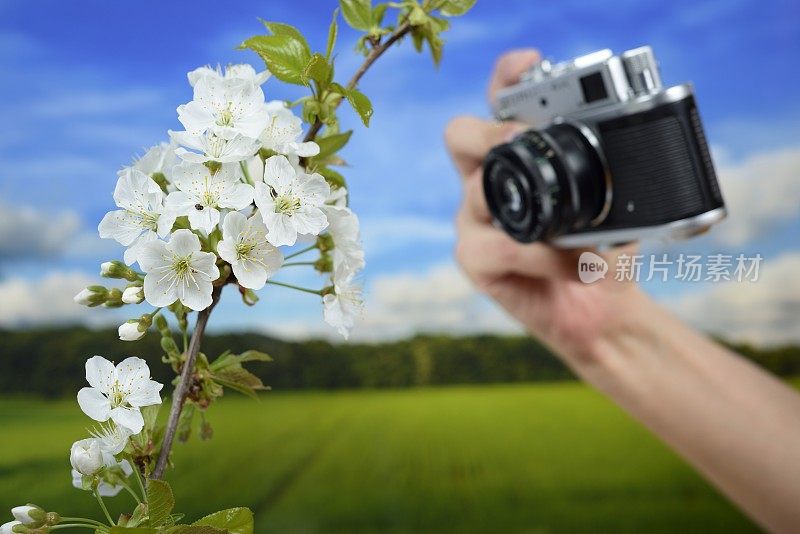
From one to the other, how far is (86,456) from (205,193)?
0.10 metres

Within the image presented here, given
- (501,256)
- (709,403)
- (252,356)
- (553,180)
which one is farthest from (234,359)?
(709,403)

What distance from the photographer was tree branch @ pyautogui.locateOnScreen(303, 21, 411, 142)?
1.04ft

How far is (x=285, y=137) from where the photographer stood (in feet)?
0.97

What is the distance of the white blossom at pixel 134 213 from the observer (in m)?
0.29

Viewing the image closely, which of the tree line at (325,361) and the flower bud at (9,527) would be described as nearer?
the flower bud at (9,527)

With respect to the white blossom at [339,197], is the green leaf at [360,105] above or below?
above

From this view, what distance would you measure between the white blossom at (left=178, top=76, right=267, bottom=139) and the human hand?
59 cm

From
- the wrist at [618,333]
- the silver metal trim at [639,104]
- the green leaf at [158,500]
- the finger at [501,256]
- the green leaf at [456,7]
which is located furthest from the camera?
the wrist at [618,333]

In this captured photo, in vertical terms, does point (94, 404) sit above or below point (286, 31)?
below

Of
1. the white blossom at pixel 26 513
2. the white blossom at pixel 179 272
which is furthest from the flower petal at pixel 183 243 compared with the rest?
the white blossom at pixel 26 513

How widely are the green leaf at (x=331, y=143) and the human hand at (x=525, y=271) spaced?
569 millimetres

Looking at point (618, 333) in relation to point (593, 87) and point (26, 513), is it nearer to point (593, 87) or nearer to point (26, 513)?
point (593, 87)

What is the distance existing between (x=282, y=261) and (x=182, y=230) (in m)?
0.04

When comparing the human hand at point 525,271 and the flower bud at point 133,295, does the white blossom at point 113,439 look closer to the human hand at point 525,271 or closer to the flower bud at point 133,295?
the flower bud at point 133,295
